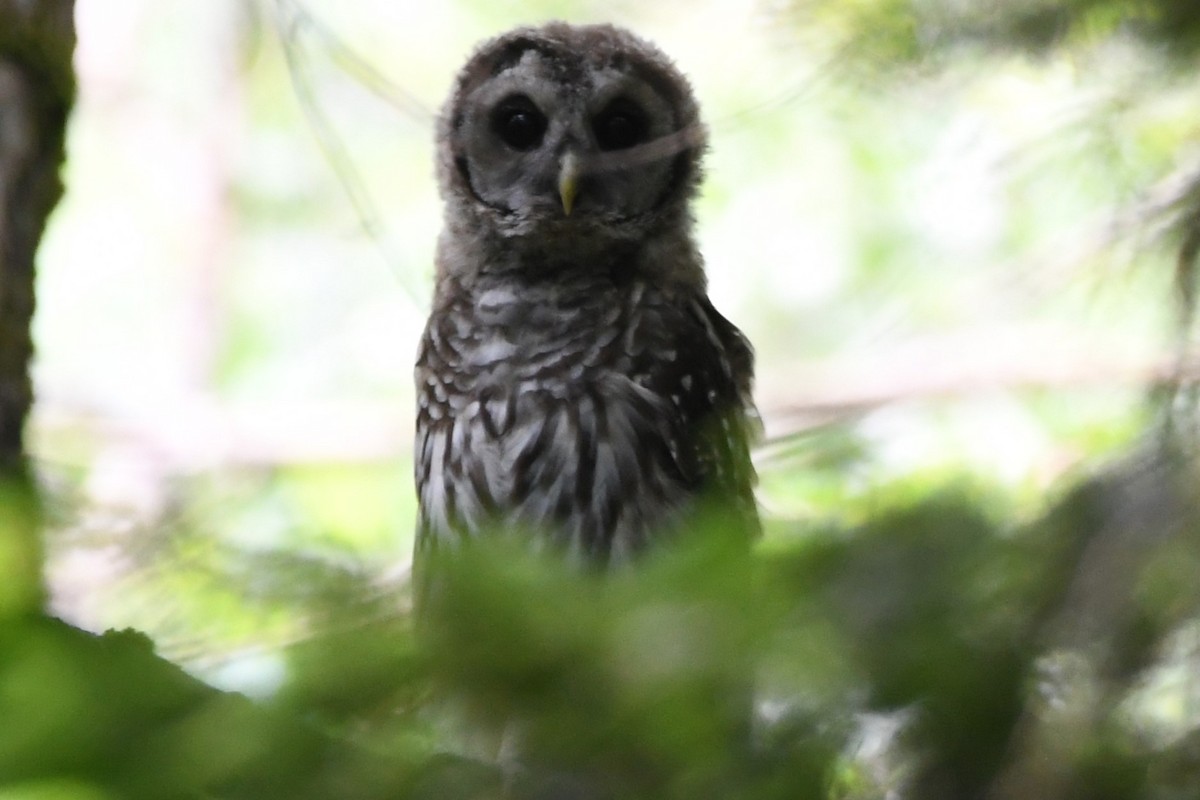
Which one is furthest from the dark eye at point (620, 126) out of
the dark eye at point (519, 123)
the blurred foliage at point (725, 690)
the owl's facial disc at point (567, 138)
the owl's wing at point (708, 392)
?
the blurred foliage at point (725, 690)

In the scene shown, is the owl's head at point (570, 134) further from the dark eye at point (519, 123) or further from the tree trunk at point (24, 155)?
the tree trunk at point (24, 155)

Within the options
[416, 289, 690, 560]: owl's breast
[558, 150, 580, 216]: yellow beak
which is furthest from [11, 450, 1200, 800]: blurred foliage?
[558, 150, 580, 216]: yellow beak

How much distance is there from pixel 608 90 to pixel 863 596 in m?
2.70

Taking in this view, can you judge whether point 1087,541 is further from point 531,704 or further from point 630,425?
point 630,425

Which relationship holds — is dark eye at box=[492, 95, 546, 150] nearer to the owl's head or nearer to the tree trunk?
the owl's head

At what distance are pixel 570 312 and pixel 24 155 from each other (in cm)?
139

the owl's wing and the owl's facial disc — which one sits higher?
the owl's facial disc

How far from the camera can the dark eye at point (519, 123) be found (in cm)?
346

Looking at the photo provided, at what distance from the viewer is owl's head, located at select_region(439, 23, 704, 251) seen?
11.1 ft

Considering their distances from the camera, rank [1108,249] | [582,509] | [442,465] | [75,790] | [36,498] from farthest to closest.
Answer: [442,465] → [582,509] → [1108,249] → [36,498] → [75,790]

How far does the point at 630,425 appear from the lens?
10.3 feet

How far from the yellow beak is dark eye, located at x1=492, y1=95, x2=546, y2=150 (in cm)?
19

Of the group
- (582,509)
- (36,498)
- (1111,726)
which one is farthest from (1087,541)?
(582,509)

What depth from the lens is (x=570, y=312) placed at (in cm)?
334
